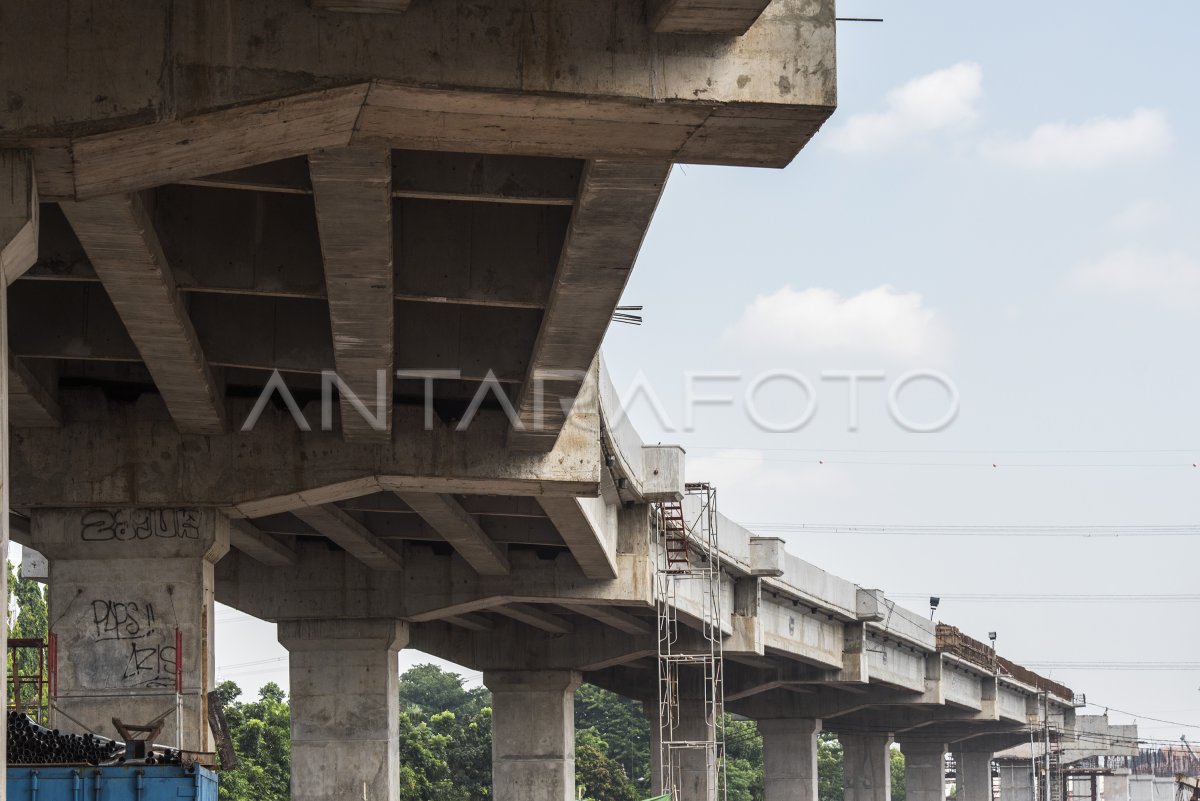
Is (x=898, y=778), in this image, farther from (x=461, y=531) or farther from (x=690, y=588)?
(x=461, y=531)

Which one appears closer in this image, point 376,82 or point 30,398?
point 376,82

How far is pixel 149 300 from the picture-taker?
53.2 ft

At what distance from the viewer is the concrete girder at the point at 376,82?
37.4ft

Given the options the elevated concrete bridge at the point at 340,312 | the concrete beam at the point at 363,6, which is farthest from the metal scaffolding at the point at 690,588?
the concrete beam at the point at 363,6

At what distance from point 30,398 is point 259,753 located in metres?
53.1

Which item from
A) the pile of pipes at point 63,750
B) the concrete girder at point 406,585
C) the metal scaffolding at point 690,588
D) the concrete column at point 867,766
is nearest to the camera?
the pile of pipes at point 63,750

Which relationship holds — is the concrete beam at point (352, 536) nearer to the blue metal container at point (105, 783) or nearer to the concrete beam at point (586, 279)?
the concrete beam at point (586, 279)

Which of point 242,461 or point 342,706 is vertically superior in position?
point 242,461

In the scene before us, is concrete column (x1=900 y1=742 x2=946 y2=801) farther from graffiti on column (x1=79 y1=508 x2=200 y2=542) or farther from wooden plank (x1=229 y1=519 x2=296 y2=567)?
graffiti on column (x1=79 y1=508 x2=200 y2=542)

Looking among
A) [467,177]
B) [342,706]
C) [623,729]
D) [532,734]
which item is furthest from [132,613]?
[623,729]

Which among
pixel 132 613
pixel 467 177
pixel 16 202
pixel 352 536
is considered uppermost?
pixel 467 177

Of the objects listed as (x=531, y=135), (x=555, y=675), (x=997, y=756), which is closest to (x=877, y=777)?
(x=555, y=675)

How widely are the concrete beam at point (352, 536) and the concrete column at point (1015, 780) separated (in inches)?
3540

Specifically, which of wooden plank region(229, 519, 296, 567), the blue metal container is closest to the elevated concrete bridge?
wooden plank region(229, 519, 296, 567)
